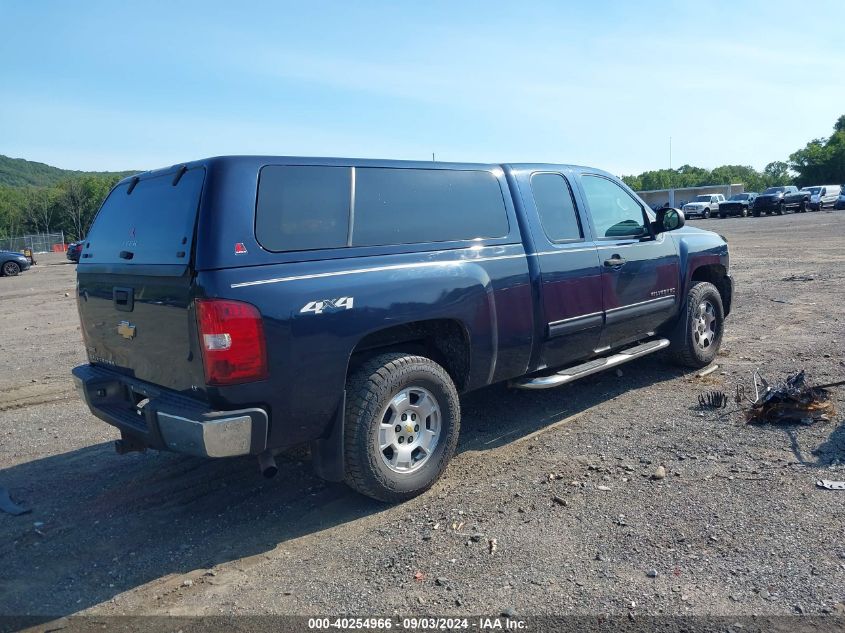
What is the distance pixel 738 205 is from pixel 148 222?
47873 mm

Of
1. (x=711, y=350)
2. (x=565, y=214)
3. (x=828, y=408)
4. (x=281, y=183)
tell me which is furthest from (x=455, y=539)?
(x=711, y=350)

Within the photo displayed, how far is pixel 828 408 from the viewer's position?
205 inches

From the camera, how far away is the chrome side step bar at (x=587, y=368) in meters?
5.01

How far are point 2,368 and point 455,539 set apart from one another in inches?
279

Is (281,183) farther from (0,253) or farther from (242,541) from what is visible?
(0,253)

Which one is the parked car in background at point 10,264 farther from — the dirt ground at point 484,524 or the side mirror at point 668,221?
the side mirror at point 668,221

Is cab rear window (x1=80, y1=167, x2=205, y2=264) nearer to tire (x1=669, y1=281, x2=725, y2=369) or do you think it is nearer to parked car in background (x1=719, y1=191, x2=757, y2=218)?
tire (x1=669, y1=281, x2=725, y2=369)

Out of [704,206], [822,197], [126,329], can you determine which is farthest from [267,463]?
[822,197]

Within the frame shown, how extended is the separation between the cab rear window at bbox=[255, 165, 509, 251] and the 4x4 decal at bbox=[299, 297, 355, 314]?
0.34 metres

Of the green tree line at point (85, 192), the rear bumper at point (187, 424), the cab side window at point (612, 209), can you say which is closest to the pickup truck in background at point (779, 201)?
the green tree line at point (85, 192)

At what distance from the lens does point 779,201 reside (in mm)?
44094

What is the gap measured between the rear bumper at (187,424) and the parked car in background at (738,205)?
47812mm

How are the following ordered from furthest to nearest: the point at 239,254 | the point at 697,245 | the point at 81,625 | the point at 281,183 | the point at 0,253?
1. the point at 0,253
2. the point at 697,245
3. the point at 281,183
4. the point at 239,254
5. the point at 81,625

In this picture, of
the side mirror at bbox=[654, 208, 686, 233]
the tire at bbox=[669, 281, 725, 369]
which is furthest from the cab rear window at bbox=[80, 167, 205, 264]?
the tire at bbox=[669, 281, 725, 369]
